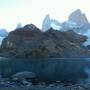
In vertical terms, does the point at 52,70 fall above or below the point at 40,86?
above

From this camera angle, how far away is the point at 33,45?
195375mm

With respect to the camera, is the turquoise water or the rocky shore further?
the turquoise water

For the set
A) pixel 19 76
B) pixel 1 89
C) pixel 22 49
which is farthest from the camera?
pixel 22 49

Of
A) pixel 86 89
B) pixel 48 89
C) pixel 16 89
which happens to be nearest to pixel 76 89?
pixel 86 89

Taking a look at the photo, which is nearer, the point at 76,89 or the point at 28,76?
the point at 76,89

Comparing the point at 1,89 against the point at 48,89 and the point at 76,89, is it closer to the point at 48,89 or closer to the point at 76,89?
the point at 48,89

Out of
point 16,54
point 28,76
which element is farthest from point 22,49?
point 28,76

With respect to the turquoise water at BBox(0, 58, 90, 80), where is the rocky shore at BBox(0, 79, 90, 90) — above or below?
below

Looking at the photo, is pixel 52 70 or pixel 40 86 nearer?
pixel 40 86

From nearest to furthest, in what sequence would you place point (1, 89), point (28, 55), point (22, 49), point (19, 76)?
point (1, 89), point (19, 76), point (28, 55), point (22, 49)

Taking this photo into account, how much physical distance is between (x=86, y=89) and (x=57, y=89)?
11.4 feet

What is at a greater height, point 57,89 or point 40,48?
point 40,48

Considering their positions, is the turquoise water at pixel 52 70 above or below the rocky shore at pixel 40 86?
above

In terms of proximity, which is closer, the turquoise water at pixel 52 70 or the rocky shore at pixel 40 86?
the rocky shore at pixel 40 86
